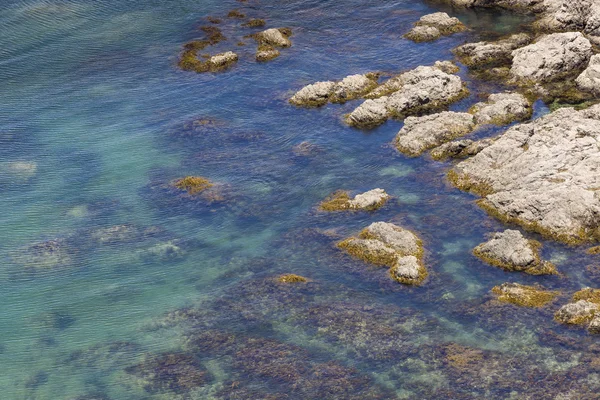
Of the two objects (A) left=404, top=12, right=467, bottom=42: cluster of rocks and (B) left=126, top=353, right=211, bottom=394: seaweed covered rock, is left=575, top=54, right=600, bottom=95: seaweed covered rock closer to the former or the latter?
(A) left=404, top=12, right=467, bottom=42: cluster of rocks

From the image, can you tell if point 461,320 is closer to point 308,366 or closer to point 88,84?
point 308,366

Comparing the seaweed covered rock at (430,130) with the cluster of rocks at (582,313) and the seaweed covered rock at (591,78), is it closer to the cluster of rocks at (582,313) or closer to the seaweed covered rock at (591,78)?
the seaweed covered rock at (591,78)

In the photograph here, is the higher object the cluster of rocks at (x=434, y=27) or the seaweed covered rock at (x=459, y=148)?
the cluster of rocks at (x=434, y=27)

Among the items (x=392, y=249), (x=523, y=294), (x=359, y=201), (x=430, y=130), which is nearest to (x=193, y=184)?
(x=359, y=201)

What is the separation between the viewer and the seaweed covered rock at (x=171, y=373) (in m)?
41.9

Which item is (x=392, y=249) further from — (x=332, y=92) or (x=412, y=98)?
(x=332, y=92)

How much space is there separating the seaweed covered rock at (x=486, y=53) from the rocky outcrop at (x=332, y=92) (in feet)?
37.0

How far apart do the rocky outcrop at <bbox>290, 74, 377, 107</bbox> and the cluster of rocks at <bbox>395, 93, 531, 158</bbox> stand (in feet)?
28.5

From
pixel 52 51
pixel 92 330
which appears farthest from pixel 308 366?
pixel 52 51

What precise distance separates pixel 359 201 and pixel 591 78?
1126 inches

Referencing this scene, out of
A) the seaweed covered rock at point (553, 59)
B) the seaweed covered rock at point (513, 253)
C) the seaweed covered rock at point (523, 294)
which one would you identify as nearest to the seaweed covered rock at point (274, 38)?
the seaweed covered rock at point (553, 59)

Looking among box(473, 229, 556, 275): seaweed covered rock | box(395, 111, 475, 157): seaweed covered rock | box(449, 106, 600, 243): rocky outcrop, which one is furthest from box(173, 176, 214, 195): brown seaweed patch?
box(473, 229, 556, 275): seaweed covered rock

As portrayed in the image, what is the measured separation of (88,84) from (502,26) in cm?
4764

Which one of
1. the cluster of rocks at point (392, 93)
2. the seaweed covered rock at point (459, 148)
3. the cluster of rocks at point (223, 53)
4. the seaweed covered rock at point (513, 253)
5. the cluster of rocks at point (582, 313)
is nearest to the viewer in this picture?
the cluster of rocks at point (582, 313)
